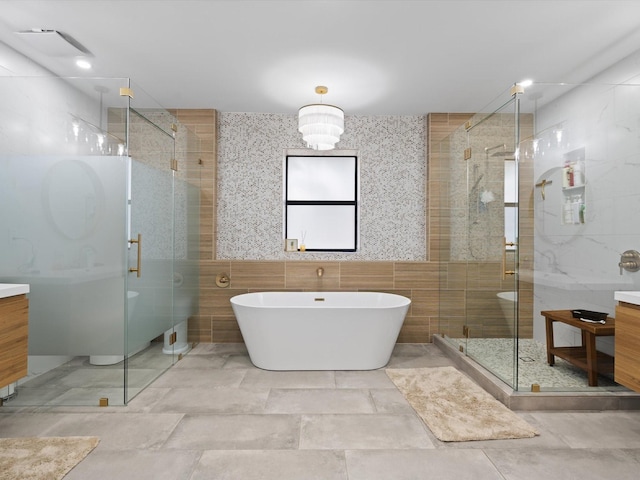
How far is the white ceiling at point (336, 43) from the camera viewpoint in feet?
7.95

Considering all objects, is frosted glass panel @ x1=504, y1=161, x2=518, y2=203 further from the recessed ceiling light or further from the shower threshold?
the recessed ceiling light

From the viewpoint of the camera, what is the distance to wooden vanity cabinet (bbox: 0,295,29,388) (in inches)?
85.8

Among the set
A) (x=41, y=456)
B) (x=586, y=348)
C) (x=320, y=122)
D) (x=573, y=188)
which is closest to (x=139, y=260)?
(x=41, y=456)

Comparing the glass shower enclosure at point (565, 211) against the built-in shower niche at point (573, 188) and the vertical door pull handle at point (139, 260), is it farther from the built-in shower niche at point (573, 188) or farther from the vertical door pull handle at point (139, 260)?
the vertical door pull handle at point (139, 260)

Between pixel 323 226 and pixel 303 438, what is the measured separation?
2.71 metres

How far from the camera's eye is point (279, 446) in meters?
2.17

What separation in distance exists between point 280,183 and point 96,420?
2870 mm

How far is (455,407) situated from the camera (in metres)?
2.65

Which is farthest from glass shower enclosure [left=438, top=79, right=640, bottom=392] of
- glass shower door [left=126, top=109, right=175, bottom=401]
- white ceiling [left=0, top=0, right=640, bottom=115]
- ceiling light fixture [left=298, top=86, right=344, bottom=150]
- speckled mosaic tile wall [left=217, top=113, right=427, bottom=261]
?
glass shower door [left=126, top=109, right=175, bottom=401]

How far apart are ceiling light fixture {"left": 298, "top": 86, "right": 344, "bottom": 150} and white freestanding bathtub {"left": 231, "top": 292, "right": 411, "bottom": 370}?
59.3 inches

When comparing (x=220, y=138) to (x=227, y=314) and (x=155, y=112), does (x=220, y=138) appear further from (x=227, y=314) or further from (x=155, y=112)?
(x=227, y=314)

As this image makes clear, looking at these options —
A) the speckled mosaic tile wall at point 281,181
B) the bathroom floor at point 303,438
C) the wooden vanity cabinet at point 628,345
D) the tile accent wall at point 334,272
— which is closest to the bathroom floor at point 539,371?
the bathroom floor at point 303,438

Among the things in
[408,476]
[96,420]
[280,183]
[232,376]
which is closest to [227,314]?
[232,376]

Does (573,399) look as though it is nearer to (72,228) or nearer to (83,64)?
(72,228)
